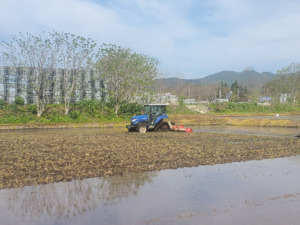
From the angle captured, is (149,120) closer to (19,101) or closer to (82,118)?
(82,118)

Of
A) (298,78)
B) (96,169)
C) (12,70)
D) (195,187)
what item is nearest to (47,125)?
(12,70)

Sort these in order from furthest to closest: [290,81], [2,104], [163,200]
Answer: [290,81] → [2,104] → [163,200]

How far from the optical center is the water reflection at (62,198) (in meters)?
5.38

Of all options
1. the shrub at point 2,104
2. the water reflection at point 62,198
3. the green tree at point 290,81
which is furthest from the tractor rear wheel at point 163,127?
the green tree at point 290,81

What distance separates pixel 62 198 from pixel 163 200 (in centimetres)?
198

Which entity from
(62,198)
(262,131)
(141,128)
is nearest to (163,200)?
(62,198)

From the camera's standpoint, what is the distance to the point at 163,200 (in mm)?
6203

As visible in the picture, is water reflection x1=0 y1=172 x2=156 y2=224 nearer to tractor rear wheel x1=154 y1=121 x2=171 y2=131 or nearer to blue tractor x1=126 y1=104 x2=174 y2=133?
blue tractor x1=126 y1=104 x2=174 y2=133

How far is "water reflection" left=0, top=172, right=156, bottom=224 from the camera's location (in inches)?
212

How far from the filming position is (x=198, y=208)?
5758 millimetres

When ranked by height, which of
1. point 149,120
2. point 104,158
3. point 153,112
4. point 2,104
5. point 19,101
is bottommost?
point 104,158

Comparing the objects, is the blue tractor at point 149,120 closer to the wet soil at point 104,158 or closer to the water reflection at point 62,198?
the wet soil at point 104,158

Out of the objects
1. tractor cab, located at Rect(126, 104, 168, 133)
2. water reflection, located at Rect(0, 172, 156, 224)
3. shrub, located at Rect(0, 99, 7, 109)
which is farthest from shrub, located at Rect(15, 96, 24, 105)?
water reflection, located at Rect(0, 172, 156, 224)

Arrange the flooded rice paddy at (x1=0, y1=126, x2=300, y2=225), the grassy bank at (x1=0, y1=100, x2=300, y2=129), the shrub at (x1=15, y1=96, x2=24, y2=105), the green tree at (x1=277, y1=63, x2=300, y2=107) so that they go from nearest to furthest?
the flooded rice paddy at (x1=0, y1=126, x2=300, y2=225)
the grassy bank at (x1=0, y1=100, x2=300, y2=129)
the shrub at (x1=15, y1=96, x2=24, y2=105)
the green tree at (x1=277, y1=63, x2=300, y2=107)
